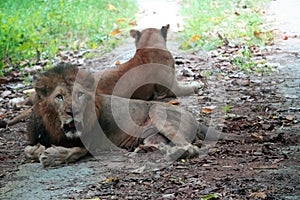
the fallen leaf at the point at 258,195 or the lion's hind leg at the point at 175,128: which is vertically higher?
the lion's hind leg at the point at 175,128

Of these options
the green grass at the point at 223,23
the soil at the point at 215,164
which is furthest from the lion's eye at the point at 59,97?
the green grass at the point at 223,23

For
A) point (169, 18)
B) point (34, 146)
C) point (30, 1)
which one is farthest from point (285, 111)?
point (30, 1)

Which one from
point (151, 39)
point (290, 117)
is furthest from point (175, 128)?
point (151, 39)

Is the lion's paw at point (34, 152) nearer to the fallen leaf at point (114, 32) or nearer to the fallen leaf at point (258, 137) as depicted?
Result: the fallen leaf at point (258, 137)

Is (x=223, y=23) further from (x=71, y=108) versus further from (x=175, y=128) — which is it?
(x=71, y=108)

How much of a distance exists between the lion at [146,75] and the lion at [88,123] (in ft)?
5.10

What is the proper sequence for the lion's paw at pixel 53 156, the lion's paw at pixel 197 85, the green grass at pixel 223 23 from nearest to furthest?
the lion's paw at pixel 53 156 → the lion's paw at pixel 197 85 → the green grass at pixel 223 23

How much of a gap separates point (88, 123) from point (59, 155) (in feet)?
1.34

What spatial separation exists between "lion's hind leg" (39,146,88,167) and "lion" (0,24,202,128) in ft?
6.52

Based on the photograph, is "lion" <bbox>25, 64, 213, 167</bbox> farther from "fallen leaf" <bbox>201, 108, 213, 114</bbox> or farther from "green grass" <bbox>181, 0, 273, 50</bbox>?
"green grass" <bbox>181, 0, 273, 50</bbox>

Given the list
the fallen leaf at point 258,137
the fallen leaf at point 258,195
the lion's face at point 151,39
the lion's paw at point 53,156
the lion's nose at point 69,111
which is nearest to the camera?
the fallen leaf at point 258,195

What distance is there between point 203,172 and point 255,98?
316 cm

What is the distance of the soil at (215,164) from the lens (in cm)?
459

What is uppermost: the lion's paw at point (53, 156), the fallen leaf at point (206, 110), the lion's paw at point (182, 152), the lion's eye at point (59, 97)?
the lion's eye at point (59, 97)
